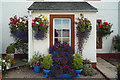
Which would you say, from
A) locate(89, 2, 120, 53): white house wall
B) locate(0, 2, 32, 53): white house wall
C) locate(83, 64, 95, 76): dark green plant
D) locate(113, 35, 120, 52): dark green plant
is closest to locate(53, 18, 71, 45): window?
locate(83, 64, 95, 76): dark green plant

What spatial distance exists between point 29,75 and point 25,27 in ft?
9.36

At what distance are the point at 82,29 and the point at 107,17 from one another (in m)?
3.36

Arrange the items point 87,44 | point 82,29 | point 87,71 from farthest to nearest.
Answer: point 87,44, point 82,29, point 87,71

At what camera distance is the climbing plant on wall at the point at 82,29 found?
657 cm

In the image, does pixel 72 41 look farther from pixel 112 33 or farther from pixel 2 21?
pixel 2 21

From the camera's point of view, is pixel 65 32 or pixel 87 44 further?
pixel 65 32

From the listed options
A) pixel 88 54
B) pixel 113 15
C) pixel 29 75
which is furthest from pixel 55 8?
pixel 113 15

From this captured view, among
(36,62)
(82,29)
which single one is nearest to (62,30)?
(82,29)

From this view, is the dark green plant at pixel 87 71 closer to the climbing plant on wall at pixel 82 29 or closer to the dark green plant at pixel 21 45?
the climbing plant on wall at pixel 82 29

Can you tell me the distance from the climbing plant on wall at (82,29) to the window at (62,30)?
550 mm

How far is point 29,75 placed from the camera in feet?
19.8

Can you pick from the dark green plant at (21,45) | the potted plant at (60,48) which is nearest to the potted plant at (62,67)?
the potted plant at (60,48)

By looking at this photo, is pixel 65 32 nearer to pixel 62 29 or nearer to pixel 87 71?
pixel 62 29

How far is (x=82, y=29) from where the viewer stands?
6531mm
